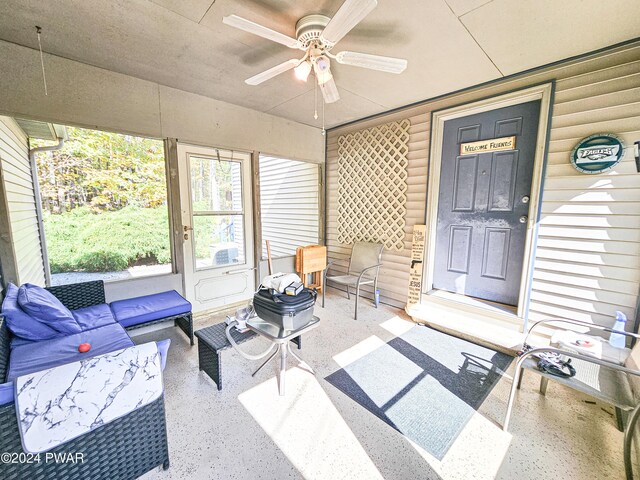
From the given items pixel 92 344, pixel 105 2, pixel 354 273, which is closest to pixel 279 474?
pixel 92 344

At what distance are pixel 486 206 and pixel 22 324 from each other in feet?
13.1

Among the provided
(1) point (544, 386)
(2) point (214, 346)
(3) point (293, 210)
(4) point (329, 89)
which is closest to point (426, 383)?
(1) point (544, 386)

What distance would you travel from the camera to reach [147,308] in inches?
90.5

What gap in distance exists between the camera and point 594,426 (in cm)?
160

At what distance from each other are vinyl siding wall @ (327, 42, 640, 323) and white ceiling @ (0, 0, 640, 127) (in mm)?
207

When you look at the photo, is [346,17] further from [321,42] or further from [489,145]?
[489,145]

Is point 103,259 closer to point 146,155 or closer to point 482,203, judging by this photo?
point 146,155

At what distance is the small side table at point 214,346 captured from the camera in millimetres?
1797

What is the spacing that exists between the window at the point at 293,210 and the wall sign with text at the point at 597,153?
120 inches

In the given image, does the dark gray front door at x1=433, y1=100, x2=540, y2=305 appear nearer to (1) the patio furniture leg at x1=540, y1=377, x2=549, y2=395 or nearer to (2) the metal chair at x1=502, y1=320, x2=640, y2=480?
(1) the patio furniture leg at x1=540, y1=377, x2=549, y2=395

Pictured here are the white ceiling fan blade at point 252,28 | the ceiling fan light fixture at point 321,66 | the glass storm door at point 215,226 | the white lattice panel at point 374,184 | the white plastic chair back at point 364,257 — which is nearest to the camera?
the white ceiling fan blade at point 252,28

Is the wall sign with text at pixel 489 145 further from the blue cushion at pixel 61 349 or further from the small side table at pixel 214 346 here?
the blue cushion at pixel 61 349

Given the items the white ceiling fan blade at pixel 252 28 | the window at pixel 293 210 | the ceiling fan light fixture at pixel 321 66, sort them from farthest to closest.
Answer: the window at pixel 293 210, the ceiling fan light fixture at pixel 321 66, the white ceiling fan blade at pixel 252 28

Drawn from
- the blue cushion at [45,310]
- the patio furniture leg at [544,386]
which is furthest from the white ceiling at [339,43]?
the patio furniture leg at [544,386]
